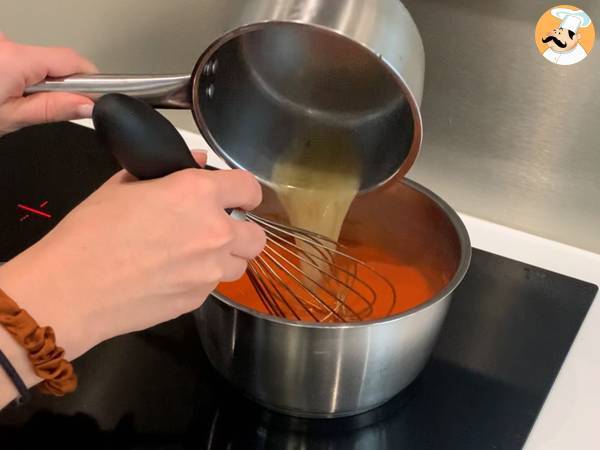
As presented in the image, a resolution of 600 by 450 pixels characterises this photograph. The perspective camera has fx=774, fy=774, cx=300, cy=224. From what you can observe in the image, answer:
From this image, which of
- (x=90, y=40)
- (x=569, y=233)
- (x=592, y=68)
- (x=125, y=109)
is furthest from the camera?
(x=90, y=40)

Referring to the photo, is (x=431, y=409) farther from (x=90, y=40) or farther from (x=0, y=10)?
(x=0, y=10)

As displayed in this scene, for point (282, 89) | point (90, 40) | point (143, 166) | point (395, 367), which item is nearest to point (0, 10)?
point (90, 40)

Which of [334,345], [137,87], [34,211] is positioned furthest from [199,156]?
[34,211]

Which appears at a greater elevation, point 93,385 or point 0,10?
point 0,10

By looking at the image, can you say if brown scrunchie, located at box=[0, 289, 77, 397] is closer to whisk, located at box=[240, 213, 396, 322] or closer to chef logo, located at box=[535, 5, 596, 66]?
whisk, located at box=[240, 213, 396, 322]

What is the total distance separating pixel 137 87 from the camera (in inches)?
23.7

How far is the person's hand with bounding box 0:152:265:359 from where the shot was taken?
1.62 feet

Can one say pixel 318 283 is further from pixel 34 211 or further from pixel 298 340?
pixel 34 211

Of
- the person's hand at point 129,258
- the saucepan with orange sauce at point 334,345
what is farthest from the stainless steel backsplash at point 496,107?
the person's hand at point 129,258

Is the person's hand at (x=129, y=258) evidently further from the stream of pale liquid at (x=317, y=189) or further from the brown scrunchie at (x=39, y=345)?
the stream of pale liquid at (x=317, y=189)

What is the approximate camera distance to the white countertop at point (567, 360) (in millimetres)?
651

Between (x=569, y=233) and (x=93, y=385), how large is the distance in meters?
0.53

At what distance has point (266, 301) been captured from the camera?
70 cm

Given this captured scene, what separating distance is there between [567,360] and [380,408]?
19cm
